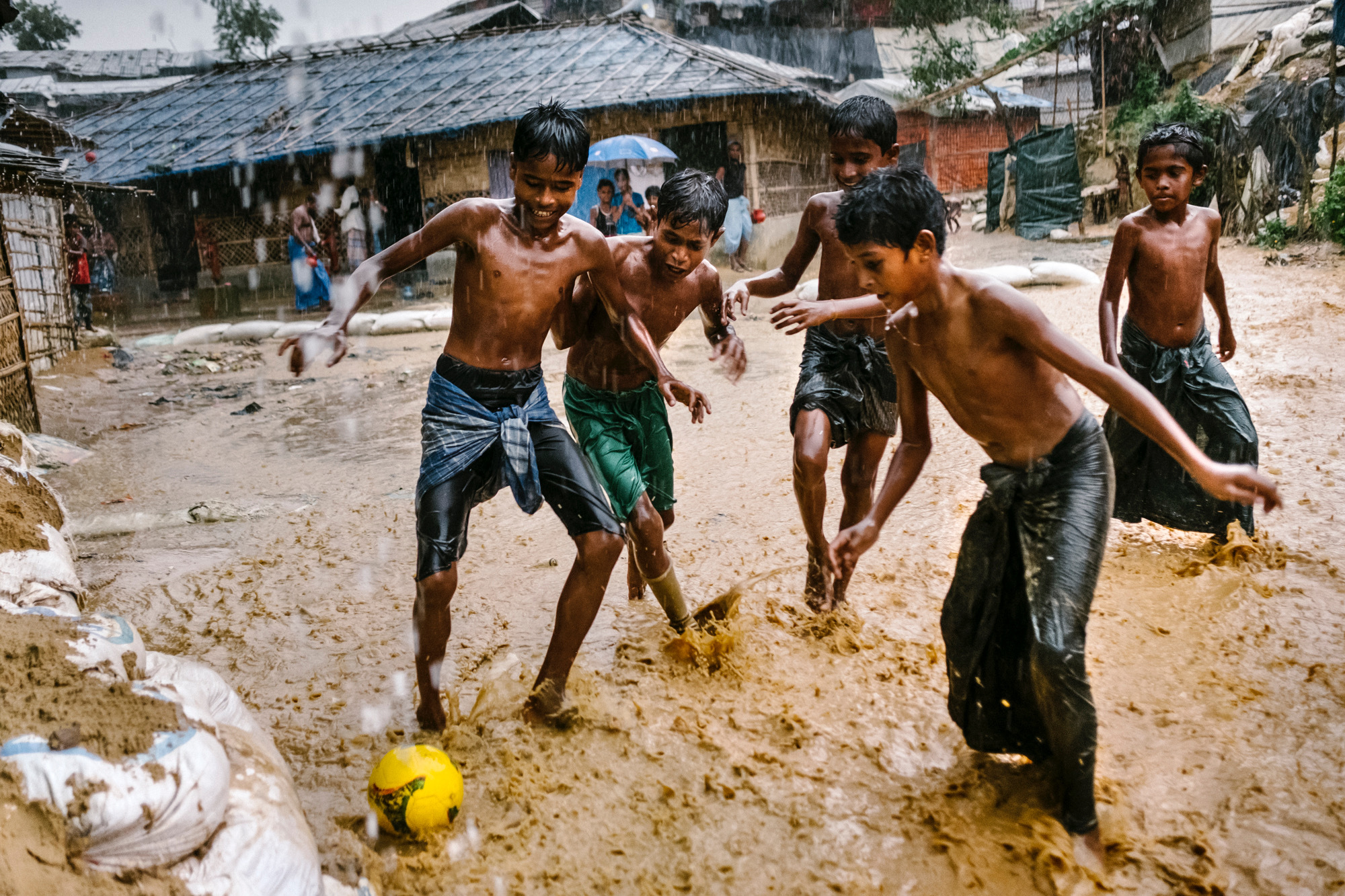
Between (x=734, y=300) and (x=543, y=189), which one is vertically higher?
(x=543, y=189)

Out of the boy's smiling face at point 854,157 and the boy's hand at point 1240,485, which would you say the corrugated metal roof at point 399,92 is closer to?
the boy's smiling face at point 854,157

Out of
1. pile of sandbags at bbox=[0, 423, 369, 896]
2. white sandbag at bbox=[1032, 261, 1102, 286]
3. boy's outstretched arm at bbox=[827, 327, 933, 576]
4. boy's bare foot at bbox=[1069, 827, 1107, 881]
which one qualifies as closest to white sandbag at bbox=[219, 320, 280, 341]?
white sandbag at bbox=[1032, 261, 1102, 286]

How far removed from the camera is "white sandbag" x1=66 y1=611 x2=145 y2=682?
2.18m

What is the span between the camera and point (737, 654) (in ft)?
11.2

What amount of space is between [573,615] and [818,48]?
3203 centimetres

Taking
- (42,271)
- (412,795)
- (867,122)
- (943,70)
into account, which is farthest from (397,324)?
(943,70)

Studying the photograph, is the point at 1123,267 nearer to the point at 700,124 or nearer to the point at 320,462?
the point at 320,462

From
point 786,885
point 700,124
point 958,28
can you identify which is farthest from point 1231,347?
point 958,28

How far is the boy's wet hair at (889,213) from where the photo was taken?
87.6 inches

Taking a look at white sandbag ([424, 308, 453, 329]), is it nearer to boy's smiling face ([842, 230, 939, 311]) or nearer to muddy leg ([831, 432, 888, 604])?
muddy leg ([831, 432, 888, 604])

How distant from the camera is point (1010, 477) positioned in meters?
2.37

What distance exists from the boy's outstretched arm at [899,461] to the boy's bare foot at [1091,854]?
32.2 inches

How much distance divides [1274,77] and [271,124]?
54.5ft

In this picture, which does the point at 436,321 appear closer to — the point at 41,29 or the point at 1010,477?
the point at 1010,477
